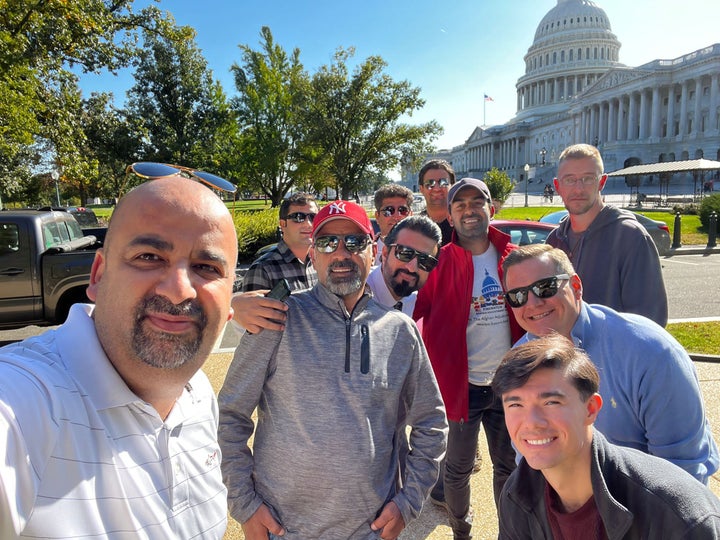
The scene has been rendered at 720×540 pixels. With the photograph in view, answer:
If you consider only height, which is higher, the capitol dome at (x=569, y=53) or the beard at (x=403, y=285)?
the capitol dome at (x=569, y=53)

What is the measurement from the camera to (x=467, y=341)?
3.03 metres

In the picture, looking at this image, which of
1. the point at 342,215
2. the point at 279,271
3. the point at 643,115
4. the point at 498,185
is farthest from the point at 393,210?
the point at 643,115

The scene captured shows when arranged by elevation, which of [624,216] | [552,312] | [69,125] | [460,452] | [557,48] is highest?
[557,48]

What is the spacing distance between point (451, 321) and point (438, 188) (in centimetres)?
171

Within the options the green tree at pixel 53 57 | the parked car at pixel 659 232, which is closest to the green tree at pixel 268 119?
the green tree at pixel 53 57

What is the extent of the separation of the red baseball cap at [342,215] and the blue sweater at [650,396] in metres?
1.16

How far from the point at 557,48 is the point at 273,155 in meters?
96.8

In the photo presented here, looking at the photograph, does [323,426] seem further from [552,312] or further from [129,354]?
[552,312]

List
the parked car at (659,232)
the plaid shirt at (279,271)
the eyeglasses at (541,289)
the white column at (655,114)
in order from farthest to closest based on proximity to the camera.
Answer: the white column at (655,114) < the parked car at (659,232) < the plaid shirt at (279,271) < the eyeglasses at (541,289)

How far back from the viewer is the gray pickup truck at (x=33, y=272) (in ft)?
23.9

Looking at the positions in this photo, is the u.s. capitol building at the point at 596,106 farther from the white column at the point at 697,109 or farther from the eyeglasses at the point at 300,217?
the eyeglasses at the point at 300,217

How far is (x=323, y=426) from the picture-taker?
185 cm

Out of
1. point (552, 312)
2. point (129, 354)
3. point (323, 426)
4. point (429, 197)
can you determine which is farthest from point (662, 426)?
point (429, 197)

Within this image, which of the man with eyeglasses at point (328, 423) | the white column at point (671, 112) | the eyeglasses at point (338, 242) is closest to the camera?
the man with eyeglasses at point (328, 423)
